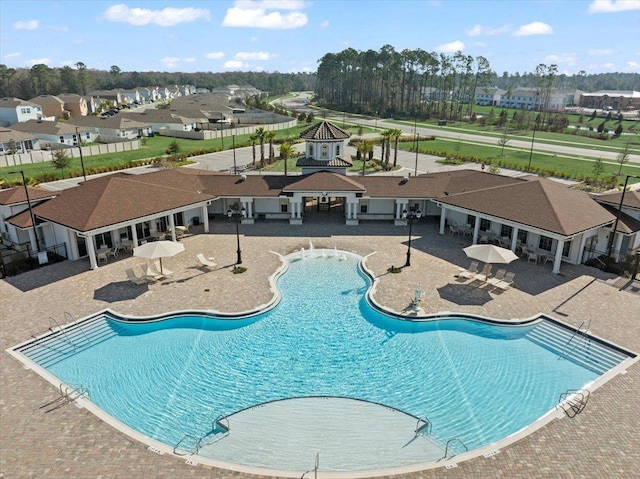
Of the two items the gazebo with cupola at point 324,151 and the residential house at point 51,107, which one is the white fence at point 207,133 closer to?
the residential house at point 51,107

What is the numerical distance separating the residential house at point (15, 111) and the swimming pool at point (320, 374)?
106 m

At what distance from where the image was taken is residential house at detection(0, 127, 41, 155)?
70250mm

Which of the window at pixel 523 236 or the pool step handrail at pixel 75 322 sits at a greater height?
the window at pixel 523 236

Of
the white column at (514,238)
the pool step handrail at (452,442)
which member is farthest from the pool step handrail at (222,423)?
the white column at (514,238)

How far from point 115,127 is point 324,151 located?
211ft

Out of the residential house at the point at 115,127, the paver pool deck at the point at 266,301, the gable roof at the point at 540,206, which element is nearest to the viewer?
the paver pool deck at the point at 266,301

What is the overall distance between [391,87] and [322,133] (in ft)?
425

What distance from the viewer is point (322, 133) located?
138ft

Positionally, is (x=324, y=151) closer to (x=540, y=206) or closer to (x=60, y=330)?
(x=540, y=206)

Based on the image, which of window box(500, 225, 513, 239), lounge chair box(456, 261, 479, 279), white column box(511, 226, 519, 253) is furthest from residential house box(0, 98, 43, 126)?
white column box(511, 226, 519, 253)

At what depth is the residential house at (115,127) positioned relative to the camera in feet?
291

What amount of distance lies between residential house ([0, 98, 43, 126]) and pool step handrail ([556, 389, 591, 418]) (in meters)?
124

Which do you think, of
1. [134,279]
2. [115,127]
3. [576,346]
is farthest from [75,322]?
[115,127]

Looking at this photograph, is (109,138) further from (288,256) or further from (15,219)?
(288,256)
